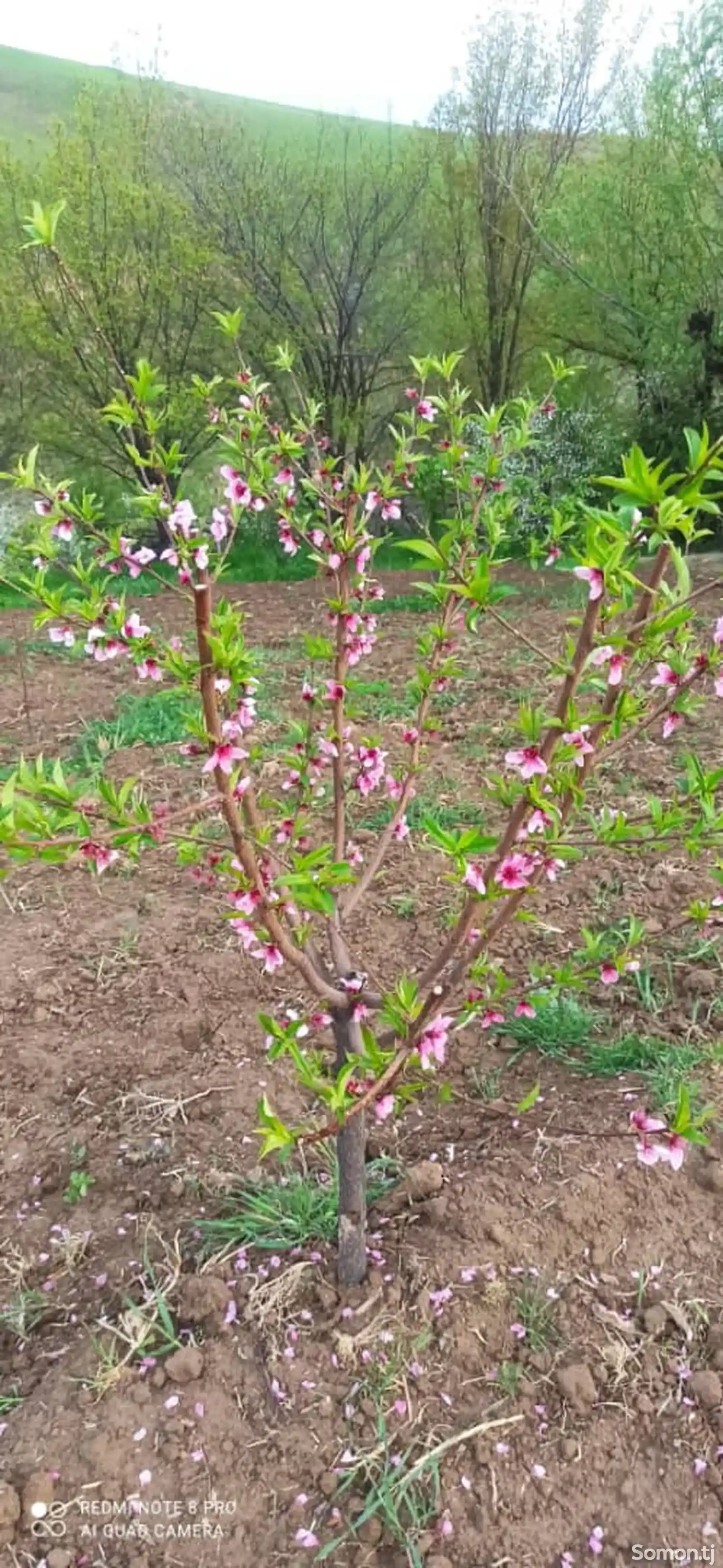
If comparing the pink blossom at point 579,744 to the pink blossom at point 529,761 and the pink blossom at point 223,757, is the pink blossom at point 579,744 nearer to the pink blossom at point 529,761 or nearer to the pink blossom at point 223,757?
the pink blossom at point 529,761

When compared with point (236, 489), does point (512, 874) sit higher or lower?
lower

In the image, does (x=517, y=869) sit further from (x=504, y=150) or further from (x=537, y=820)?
(x=504, y=150)

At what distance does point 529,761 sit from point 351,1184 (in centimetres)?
111

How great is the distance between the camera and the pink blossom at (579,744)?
1.52 meters

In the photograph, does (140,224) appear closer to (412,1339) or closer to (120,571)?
(120,571)

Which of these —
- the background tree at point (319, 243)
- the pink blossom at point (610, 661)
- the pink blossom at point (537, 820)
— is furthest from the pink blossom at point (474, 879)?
the background tree at point (319, 243)

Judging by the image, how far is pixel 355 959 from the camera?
132 inches

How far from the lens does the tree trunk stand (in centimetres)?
206

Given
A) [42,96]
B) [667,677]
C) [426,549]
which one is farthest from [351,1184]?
[42,96]

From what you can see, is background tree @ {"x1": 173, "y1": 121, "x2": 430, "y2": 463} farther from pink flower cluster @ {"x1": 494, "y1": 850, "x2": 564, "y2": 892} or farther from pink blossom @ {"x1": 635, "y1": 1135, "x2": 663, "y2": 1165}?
pink blossom @ {"x1": 635, "y1": 1135, "x2": 663, "y2": 1165}

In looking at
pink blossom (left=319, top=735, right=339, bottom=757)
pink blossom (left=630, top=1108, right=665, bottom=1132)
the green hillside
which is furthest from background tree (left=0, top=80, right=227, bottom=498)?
the green hillside

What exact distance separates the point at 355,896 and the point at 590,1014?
3.61ft

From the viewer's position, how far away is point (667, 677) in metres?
1.68

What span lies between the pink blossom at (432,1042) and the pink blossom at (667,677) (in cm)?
70
